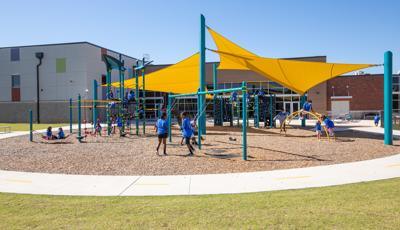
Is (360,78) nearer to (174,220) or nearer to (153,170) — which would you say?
(153,170)

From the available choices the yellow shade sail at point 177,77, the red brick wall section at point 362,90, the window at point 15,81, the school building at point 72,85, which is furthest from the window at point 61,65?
the red brick wall section at point 362,90

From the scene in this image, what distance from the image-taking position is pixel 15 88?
36688mm

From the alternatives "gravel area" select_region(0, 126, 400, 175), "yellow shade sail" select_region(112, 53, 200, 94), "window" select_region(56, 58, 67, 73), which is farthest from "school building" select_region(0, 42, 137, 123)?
"gravel area" select_region(0, 126, 400, 175)

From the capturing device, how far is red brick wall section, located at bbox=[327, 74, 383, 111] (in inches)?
1487

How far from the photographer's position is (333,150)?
37.2 feet

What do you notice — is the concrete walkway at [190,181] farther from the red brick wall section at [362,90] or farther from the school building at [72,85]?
the red brick wall section at [362,90]

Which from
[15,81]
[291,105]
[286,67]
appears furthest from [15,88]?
[286,67]

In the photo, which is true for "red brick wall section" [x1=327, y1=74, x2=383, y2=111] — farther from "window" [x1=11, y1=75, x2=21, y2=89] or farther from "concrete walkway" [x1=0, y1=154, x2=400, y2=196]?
"window" [x1=11, y1=75, x2=21, y2=89]

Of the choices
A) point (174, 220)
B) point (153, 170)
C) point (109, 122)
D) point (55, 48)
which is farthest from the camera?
point (55, 48)

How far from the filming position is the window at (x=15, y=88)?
36.5 meters

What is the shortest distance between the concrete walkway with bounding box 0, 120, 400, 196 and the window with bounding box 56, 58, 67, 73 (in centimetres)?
2938

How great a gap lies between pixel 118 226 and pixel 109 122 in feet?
46.1

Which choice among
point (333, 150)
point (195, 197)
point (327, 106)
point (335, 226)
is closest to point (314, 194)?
point (335, 226)

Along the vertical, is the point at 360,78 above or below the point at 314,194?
above
